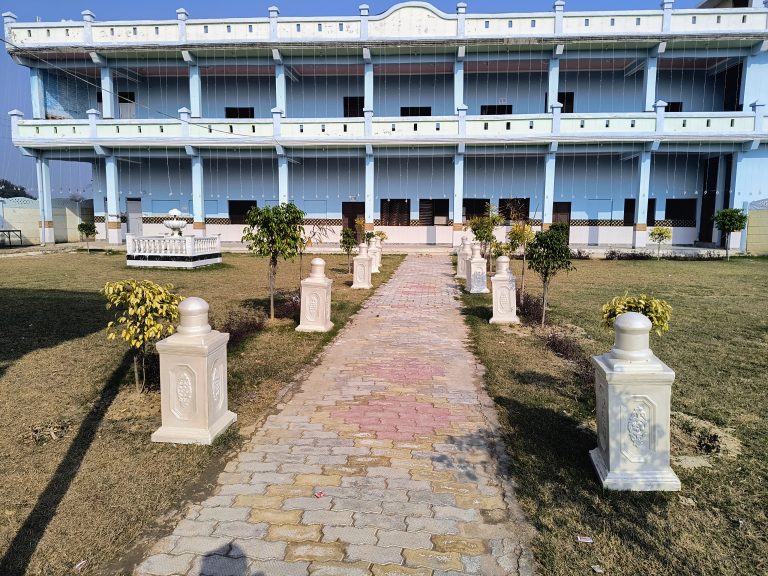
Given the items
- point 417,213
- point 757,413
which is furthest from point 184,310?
point 417,213

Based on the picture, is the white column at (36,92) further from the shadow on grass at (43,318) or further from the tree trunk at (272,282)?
the tree trunk at (272,282)

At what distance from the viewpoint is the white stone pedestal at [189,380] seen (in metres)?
3.91


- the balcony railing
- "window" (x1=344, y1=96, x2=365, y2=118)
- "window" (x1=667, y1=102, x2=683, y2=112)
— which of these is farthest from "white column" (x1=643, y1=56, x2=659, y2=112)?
"window" (x1=344, y1=96, x2=365, y2=118)

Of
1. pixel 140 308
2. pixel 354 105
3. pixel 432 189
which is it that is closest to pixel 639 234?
pixel 432 189

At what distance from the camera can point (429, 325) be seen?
8.59 meters

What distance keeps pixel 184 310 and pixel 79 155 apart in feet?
77.1

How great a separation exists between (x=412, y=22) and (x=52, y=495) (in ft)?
76.0

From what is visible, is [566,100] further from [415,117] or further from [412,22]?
[412,22]

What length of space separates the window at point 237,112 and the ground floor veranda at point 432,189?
2.56 m

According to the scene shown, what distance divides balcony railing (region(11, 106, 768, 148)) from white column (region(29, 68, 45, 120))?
52.3 inches

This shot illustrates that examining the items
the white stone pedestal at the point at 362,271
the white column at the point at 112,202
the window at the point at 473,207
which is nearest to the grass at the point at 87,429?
the white stone pedestal at the point at 362,271

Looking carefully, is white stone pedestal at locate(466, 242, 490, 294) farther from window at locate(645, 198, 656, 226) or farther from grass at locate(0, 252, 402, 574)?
window at locate(645, 198, 656, 226)

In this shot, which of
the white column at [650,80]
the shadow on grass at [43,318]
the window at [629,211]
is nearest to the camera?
the shadow on grass at [43,318]

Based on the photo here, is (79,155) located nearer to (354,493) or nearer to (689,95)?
(354,493)
